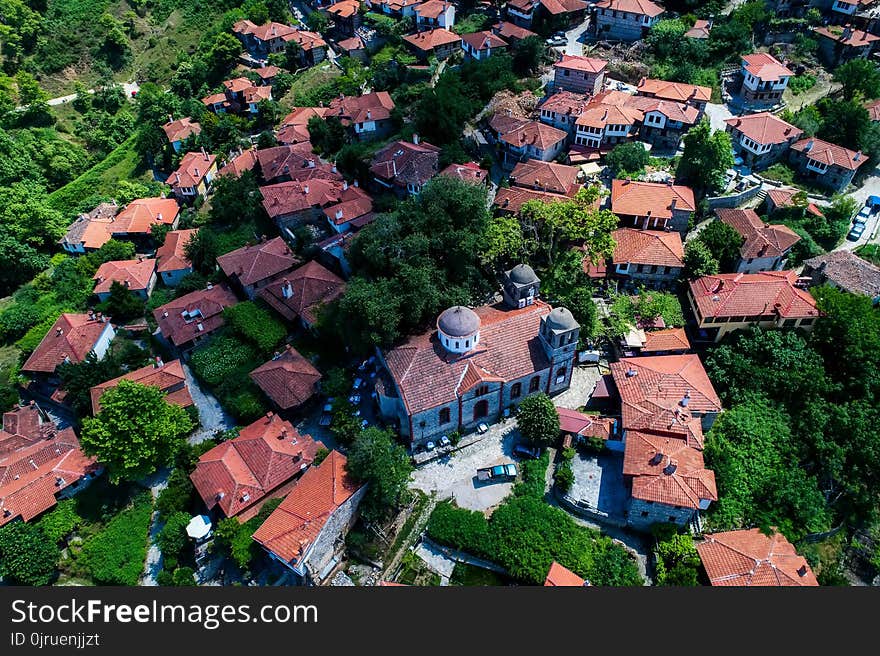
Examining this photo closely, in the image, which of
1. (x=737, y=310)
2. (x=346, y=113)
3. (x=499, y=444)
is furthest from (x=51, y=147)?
(x=737, y=310)

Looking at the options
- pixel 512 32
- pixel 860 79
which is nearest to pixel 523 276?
pixel 512 32

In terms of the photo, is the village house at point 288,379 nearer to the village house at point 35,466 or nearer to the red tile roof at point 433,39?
the village house at point 35,466

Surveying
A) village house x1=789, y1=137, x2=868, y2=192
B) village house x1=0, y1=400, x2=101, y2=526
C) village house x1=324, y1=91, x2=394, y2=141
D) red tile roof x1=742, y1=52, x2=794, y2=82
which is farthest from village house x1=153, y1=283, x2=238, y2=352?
red tile roof x1=742, y1=52, x2=794, y2=82

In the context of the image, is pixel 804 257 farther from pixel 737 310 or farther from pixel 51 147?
pixel 51 147

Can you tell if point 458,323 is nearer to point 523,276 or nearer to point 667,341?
point 523,276

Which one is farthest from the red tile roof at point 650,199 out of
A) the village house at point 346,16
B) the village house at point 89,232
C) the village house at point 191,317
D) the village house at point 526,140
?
the village house at point 346,16

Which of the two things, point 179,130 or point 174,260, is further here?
point 179,130

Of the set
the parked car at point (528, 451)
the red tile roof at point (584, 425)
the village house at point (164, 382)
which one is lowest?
the village house at point (164, 382)
